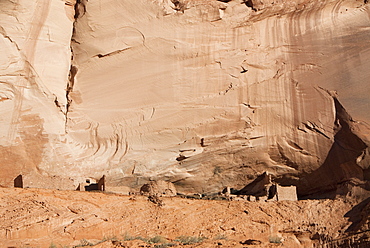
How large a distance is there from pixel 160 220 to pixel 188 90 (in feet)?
10.8

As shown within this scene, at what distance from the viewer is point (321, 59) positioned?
1623cm

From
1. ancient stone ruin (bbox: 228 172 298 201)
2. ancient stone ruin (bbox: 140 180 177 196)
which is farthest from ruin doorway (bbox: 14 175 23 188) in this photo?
ancient stone ruin (bbox: 228 172 298 201)

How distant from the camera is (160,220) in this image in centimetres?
1400

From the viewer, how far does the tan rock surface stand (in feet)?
42.8

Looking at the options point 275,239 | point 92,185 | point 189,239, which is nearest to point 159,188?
point 92,185

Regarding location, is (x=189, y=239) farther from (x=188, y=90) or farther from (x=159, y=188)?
(x=188, y=90)

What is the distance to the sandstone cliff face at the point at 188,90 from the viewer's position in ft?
51.9

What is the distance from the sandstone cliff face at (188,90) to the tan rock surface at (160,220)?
1.36 meters

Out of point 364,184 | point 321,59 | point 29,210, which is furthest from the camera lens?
point 321,59

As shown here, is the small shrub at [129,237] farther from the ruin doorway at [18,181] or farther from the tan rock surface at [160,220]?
the ruin doorway at [18,181]

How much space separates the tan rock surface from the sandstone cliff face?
4.45 feet

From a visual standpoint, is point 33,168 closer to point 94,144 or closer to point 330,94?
point 94,144

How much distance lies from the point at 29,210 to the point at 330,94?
654cm

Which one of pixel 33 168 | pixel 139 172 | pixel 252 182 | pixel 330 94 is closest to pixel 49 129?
pixel 33 168
